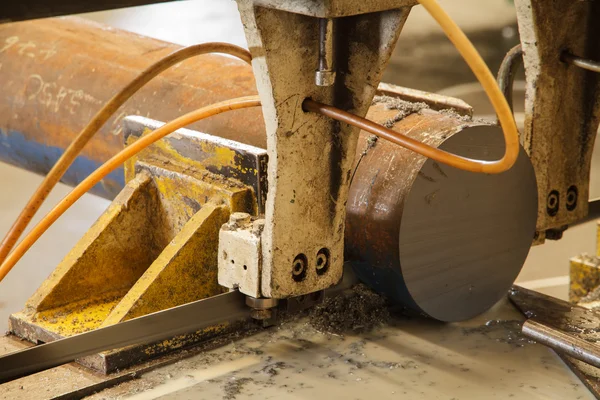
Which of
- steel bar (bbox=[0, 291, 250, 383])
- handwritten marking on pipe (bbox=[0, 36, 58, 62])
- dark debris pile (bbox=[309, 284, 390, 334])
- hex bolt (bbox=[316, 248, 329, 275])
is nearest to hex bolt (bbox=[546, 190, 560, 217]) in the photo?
dark debris pile (bbox=[309, 284, 390, 334])

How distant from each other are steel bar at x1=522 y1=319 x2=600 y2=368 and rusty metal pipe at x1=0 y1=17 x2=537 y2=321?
287mm

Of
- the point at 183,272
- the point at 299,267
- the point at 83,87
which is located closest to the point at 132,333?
the point at 183,272

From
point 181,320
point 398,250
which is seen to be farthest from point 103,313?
point 398,250

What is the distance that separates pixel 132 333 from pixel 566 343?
0.90 m

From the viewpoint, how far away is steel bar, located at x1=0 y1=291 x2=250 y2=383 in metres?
1.68

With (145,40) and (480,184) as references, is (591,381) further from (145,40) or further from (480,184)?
(145,40)

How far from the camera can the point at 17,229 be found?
1703 mm

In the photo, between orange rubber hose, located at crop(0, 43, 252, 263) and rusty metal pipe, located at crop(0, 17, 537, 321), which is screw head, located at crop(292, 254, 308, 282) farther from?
orange rubber hose, located at crop(0, 43, 252, 263)

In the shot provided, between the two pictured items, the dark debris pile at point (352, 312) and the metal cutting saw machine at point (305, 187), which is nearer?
the metal cutting saw machine at point (305, 187)

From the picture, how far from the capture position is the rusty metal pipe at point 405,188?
6.41 feet

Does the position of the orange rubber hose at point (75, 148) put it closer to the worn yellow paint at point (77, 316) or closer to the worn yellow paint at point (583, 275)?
the worn yellow paint at point (77, 316)

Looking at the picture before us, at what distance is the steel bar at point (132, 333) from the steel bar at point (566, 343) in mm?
640

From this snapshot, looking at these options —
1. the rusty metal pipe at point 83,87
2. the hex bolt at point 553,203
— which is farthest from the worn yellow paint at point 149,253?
the hex bolt at point 553,203

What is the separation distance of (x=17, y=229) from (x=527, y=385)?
111 cm
